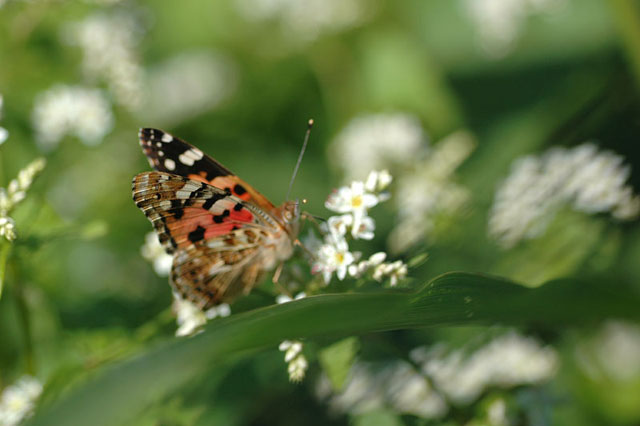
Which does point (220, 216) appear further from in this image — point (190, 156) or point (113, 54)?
point (113, 54)

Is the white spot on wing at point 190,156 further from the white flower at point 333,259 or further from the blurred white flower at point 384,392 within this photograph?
the blurred white flower at point 384,392

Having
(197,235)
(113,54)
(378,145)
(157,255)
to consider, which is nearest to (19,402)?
(157,255)

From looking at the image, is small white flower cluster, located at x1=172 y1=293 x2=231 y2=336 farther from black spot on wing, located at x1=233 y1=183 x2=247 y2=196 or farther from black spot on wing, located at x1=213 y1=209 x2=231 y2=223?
black spot on wing, located at x1=233 y1=183 x2=247 y2=196

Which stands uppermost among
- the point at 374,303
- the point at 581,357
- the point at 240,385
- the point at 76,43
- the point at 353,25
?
the point at 76,43

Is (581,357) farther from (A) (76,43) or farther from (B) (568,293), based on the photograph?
(A) (76,43)

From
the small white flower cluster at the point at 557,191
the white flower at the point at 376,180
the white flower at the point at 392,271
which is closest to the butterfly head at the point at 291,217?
the white flower at the point at 376,180

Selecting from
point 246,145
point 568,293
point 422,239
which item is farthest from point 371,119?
point 568,293

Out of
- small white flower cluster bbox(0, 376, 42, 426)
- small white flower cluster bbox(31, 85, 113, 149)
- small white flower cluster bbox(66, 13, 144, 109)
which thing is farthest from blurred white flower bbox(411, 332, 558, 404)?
small white flower cluster bbox(66, 13, 144, 109)

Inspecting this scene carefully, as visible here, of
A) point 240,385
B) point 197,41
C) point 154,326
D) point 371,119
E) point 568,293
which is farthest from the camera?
point 197,41
